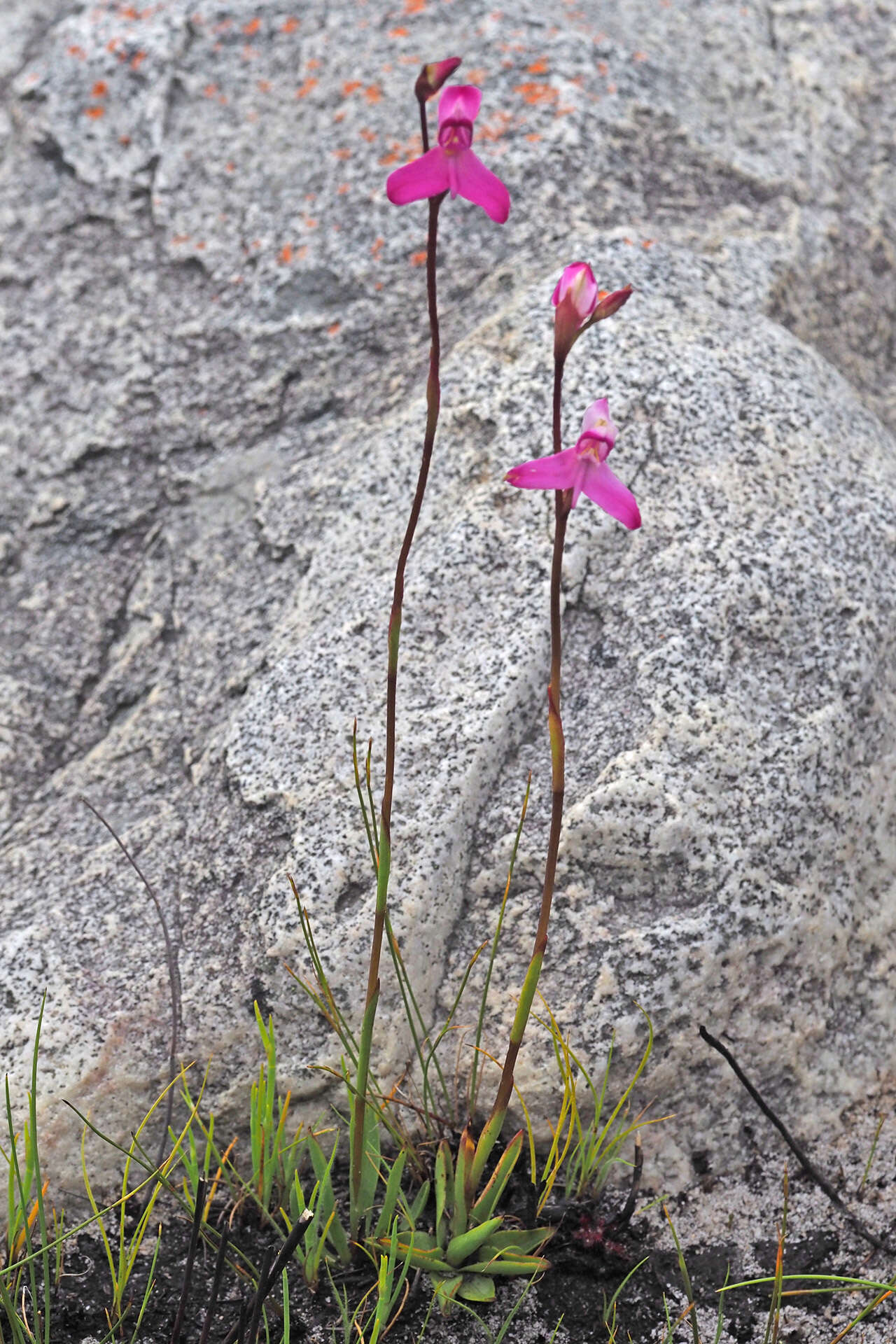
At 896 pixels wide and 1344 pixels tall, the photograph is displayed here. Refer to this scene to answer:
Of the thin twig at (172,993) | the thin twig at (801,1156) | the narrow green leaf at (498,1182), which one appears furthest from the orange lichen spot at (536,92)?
the narrow green leaf at (498,1182)

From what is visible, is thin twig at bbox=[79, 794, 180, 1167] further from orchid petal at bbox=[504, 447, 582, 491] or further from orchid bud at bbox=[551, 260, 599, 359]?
orchid bud at bbox=[551, 260, 599, 359]

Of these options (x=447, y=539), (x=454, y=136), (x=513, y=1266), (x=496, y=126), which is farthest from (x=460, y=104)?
(x=496, y=126)

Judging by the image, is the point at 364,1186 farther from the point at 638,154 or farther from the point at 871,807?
the point at 638,154

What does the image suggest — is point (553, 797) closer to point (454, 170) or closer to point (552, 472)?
point (552, 472)

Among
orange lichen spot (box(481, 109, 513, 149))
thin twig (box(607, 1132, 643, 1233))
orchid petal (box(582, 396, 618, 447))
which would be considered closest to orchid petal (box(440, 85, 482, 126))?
orchid petal (box(582, 396, 618, 447))

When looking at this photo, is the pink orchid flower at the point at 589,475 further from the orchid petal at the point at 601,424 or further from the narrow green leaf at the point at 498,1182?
the narrow green leaf at the point at 498,1182

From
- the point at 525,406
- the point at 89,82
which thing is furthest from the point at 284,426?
the point at 89,82
